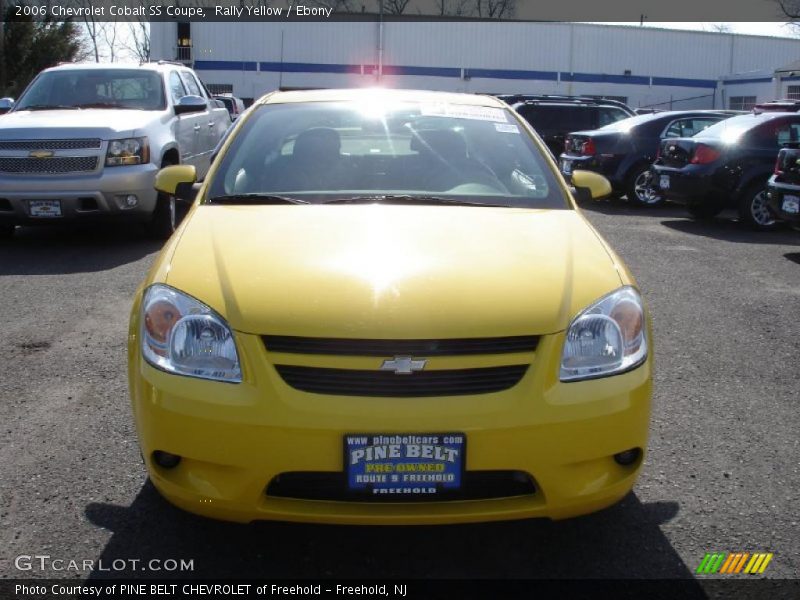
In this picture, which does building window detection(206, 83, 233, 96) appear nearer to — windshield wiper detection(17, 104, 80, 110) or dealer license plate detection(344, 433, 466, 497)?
windshield wiper detection(17, 104, 80, 110)

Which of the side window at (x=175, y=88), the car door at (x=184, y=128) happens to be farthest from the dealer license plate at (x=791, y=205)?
the side window at (x=175, y=88)

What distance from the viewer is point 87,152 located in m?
8.38

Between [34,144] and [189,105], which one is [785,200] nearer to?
[189,105]

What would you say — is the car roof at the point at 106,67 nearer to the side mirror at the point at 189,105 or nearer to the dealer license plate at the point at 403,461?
the side mirror at the point at 189,105

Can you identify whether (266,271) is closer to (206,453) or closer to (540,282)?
(206,453)

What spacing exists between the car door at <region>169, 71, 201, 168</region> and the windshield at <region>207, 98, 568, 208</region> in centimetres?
569

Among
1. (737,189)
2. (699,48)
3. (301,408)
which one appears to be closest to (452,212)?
(301,408)

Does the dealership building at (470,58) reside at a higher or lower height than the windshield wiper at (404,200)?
higher

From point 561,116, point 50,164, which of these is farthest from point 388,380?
point 561,116

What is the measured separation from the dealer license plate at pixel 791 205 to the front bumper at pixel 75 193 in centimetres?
651

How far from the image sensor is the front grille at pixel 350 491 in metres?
2.56

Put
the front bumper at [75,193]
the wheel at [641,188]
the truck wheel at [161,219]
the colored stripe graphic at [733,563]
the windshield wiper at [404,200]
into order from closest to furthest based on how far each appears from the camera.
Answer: the colored stripe graphic at [733,563] < the windshield wiper at [404,200] < the front bumper at [75,193] < the truck wheel at [161,219] < the wheel at [641,188]

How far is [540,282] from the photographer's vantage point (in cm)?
285

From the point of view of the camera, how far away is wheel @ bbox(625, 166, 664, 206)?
43.6 ft
